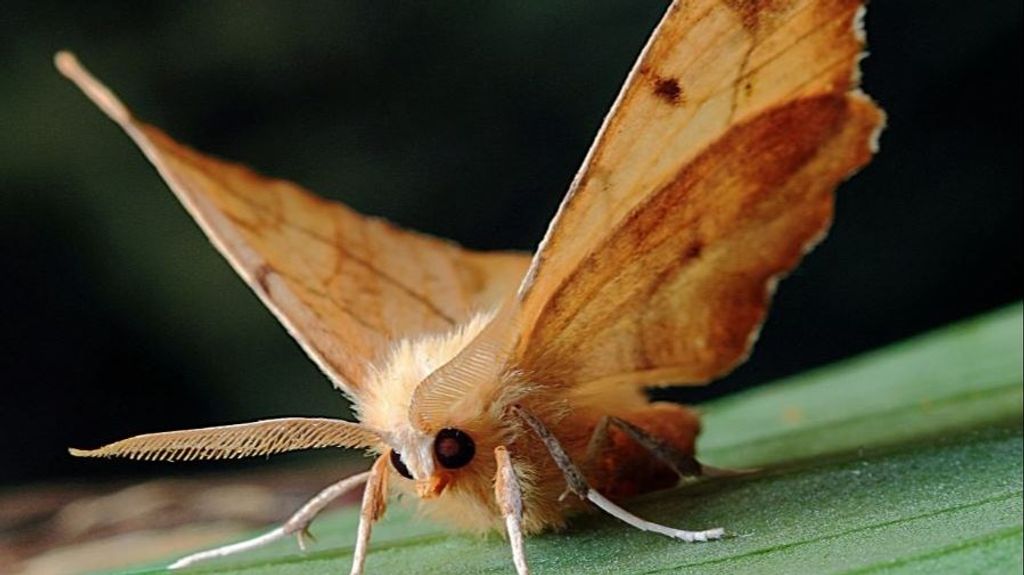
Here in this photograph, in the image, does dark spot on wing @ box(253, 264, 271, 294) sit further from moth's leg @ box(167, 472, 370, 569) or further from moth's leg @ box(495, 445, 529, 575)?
moth's leg @ box(495, 445, 529, 575)

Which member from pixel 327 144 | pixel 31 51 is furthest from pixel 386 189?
pixel 31 51

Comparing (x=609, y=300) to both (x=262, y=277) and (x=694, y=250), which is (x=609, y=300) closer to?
(x=694, y=250)

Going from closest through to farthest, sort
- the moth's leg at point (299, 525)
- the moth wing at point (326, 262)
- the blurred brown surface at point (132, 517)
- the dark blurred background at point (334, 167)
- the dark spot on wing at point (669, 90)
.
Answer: the dark spot on wing at point (669, 90) → the moth's leg at point (299, 525) → the moth wing at point (326, 262) → the blurred brown surface at point (132, 517) → the dark blurred background at point (334, 167)

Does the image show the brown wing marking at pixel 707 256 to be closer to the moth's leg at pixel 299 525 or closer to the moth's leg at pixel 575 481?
the moth's leg at pixel 575 481

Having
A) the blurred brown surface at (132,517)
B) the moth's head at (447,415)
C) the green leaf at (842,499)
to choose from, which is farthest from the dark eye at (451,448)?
the blurred brown surface at (132,517)

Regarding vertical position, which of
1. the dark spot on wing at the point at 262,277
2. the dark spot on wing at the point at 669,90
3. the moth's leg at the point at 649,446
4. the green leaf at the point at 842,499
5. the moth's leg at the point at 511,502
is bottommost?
the green leaf at the point at 842,499

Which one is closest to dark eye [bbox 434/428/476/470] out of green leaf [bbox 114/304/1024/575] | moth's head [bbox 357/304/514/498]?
moth's head [bbox 357/304/514/498]

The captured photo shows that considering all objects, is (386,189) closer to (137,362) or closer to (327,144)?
(327,144)

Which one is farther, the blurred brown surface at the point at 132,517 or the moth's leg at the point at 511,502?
the blurred brown surface at the point at 132,517
